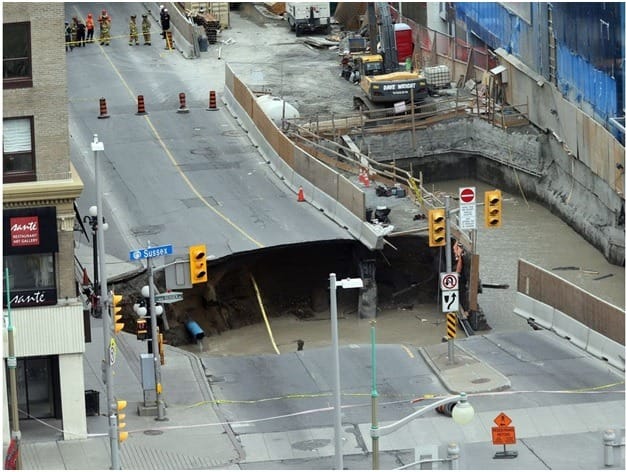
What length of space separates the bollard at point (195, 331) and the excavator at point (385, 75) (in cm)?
2477

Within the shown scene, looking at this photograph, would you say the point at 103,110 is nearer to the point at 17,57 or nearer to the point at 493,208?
the point at 493,208

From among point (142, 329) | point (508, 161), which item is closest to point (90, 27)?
point (508, 161)

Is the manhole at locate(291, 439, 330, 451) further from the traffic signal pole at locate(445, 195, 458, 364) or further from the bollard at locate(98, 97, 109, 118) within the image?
the bollard at locate(98, 97, 109, 118)

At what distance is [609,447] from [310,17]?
60128 mm

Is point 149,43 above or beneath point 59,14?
beneath

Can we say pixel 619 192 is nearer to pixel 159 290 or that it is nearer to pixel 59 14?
pixel 159 290

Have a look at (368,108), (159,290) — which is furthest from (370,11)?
(159,290)

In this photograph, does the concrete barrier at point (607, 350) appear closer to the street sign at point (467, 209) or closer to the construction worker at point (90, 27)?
the street sign at point (467, 209)

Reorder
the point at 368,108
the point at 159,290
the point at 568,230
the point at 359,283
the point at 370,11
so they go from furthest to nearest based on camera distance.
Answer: the point at 370,11 → the point at 368,108 → the point at 568,230 → the point at 159,290 → the point at 359,283

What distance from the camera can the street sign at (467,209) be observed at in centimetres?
5772

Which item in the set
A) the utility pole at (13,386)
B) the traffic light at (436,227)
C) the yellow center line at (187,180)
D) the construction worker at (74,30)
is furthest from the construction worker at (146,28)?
the utility pole at (13,386)

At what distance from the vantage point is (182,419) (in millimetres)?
53875

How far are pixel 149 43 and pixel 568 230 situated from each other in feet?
97.1

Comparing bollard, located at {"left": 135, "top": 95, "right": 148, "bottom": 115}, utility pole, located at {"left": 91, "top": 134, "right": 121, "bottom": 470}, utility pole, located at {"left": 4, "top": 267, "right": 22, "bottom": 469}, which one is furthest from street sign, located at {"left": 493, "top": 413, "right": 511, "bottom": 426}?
bollard, located at {"left": 135, "top": 95, "right": 148, "bottom": 115}
